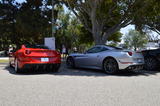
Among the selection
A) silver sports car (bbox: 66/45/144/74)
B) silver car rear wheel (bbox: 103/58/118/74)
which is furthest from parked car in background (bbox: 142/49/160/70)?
silver car rear wheel (bbox: 103/58/118/74)

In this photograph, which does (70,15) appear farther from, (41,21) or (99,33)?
(99,33)

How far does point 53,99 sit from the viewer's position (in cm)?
478

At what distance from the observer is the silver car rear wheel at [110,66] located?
29.3ft

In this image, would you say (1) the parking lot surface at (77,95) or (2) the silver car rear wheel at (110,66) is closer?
(1) the parking lot surface at (77,95)

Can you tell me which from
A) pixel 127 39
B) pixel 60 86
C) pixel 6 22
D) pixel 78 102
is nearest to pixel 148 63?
pixel 60 86

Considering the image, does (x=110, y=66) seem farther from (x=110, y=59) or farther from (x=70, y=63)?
(x=70, y=63)

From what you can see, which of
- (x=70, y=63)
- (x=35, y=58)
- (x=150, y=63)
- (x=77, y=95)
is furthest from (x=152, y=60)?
(x=77, y=95)

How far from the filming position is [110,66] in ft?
30.0

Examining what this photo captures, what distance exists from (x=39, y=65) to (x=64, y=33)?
Answer: 34.6 m

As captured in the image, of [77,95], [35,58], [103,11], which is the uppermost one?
[103,11]

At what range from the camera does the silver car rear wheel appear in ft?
29.3

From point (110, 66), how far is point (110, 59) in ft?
1.06

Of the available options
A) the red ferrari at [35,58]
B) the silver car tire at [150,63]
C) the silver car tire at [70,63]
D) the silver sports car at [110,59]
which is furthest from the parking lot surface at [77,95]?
the silver car tire at [70,63]

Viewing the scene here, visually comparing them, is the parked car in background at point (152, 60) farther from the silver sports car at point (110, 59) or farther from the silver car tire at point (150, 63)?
the silver sports car at point (110, 59)
